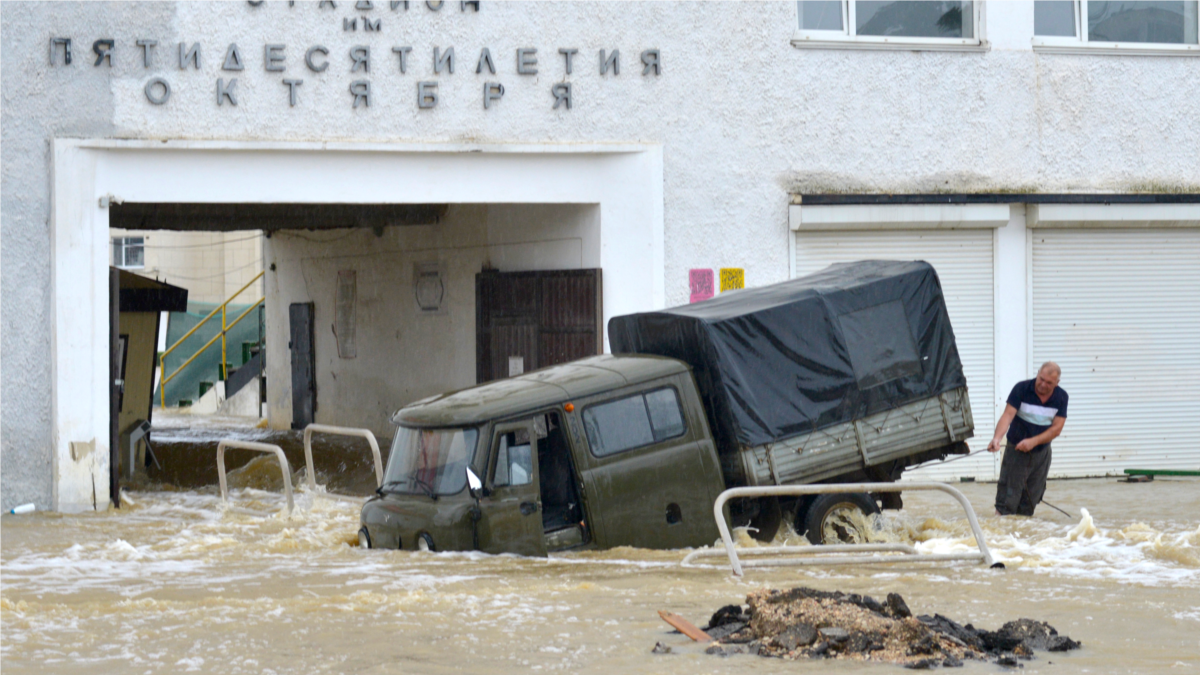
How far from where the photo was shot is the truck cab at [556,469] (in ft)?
30.9

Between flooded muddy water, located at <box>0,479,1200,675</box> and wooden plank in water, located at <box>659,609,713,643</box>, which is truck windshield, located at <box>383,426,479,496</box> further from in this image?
wooden plank in water, located at <box>659,609,713,643</box>

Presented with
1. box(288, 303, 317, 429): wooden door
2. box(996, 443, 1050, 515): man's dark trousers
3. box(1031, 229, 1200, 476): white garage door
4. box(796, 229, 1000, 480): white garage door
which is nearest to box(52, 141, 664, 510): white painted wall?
box(796, 229, 1000, 480): white garage door

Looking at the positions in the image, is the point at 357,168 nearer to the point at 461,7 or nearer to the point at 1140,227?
the point at 461,7

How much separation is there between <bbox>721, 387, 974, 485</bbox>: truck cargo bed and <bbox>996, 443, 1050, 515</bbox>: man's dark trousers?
118cm

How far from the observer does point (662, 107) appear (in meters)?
14.5

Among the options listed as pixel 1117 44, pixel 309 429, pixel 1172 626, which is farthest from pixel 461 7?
pixel 1172 626

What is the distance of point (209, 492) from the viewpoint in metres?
15.3

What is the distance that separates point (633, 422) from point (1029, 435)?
13.3 feet

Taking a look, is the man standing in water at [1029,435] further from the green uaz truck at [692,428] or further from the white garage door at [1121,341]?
the white garage door at [1121,341]

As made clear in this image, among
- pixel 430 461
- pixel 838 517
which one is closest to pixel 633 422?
pixel 430 461

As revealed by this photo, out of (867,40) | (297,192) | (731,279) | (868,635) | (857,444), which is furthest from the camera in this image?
(867,40)

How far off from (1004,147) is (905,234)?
1454 millimetres

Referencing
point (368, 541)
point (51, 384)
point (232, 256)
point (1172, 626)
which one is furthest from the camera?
point (232, 256)

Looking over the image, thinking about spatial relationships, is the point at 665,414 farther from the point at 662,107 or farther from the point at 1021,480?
A: the point at 662,107
